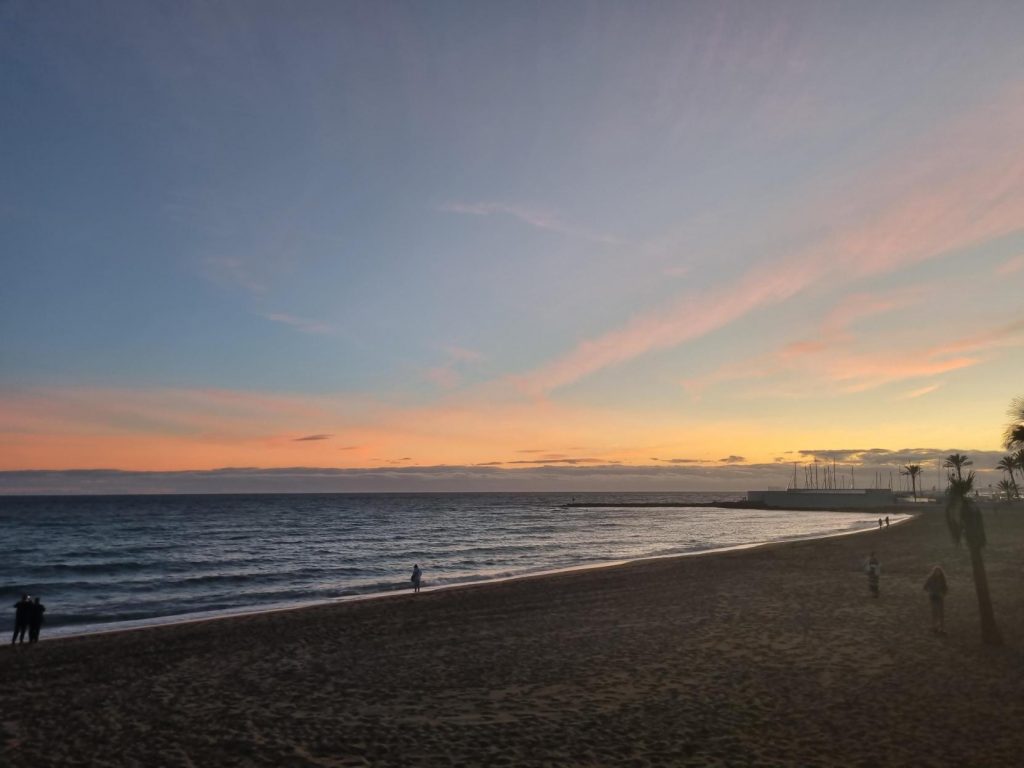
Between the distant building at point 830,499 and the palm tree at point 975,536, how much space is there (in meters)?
144

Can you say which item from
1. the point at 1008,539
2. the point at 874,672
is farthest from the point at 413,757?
the point at 1008,539

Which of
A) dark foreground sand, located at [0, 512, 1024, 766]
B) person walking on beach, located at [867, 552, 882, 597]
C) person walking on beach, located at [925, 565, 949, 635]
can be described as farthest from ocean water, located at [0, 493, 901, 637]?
person walking on beach, located at [925, 565, 949, 635]

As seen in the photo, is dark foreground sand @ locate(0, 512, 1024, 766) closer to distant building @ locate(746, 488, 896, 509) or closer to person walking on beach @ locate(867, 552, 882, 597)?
person walking on beach @ locate(867, 552, 882, 597)

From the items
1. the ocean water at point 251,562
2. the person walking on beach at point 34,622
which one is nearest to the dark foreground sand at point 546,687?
the person walking on beach at point 34,622

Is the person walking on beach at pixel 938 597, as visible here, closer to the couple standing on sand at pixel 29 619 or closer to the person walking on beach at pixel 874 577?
the person walking on beach at pixel 874 577

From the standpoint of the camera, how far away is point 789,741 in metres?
10.9

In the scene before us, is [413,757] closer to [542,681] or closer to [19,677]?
[542,681]

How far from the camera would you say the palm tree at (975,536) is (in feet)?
54.1

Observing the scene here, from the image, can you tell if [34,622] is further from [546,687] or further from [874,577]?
[874,577]

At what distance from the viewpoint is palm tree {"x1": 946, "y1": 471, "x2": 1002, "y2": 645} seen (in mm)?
16484

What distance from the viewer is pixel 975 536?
16.4 meters

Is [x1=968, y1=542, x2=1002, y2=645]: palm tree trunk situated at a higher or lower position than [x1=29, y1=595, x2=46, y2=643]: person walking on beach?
higher

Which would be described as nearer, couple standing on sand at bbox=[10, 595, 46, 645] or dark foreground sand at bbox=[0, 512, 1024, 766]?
dark foreground sand at bbox=[0, 512, 1024, 766]

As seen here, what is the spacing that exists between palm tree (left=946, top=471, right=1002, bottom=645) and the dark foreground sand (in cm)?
58
